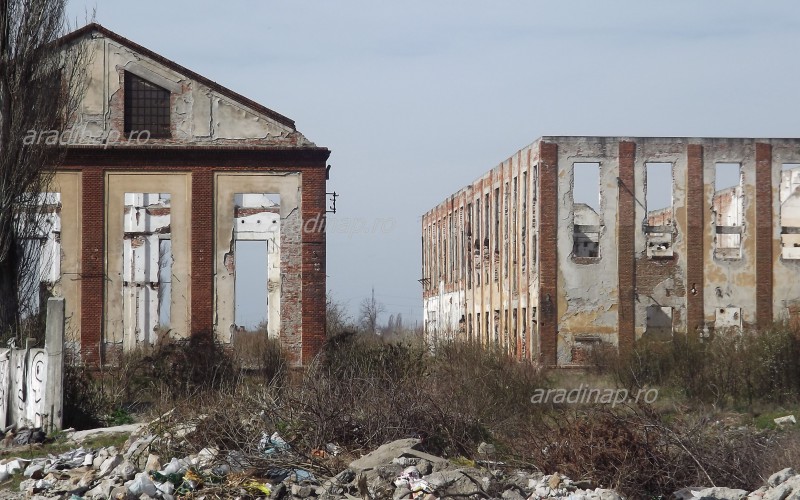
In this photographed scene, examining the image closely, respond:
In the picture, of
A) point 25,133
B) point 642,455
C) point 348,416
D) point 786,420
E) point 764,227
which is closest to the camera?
point 642,455

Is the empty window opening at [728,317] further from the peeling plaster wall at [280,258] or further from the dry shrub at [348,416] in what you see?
the dry shrub at [348,416]

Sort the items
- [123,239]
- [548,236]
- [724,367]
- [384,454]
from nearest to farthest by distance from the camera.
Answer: [384,454] < [724,367] < [123,239] < [548,236]

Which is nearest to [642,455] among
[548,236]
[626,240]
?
[548,236]

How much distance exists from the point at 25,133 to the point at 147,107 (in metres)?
6.09

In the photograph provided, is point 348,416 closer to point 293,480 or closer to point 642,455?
point 293,480

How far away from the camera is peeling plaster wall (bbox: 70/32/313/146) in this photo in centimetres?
2828

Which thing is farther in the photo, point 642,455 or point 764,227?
point 764,227

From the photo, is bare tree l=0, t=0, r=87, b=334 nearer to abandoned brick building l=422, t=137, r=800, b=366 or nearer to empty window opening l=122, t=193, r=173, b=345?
empty window opening l=122, t=193, r=173, b=345

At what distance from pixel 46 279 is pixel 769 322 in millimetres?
20720

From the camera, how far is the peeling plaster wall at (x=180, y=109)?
92.8ft

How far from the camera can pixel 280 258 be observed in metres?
28.3

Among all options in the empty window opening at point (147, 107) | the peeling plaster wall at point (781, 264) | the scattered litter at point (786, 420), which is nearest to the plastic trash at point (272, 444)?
the scattered litter at point (786, 420)

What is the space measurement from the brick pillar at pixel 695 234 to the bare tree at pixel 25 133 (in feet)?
61.2

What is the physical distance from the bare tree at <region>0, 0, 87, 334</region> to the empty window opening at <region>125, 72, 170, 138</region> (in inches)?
184
